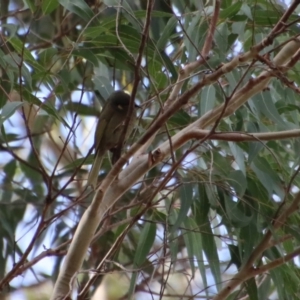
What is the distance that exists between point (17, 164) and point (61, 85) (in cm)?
107

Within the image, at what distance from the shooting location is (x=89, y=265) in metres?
3.23

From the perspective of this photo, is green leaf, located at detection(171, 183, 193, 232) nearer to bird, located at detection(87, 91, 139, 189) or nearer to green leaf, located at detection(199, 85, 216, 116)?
green leaf, located at detection(199, 85, 216, 116)

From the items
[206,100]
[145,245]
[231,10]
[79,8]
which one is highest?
[79,8]

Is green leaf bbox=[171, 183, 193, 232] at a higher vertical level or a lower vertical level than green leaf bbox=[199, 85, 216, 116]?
lower

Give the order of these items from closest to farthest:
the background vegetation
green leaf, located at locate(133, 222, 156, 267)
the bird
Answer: the background vegetation, green leaf, located at locate(133, 222, 156, 267), the bird

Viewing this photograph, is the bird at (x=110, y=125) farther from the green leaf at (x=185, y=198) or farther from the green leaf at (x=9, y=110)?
the green leaf at (x=9, y=110)

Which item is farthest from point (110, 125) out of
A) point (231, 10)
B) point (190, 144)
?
point (231, 10)

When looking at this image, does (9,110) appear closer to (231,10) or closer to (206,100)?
(206,100)

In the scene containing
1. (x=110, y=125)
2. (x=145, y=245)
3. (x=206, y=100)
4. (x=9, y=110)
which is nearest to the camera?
(x=9, y=110)

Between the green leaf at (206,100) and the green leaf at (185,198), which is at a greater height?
the green leaf at (206,100)

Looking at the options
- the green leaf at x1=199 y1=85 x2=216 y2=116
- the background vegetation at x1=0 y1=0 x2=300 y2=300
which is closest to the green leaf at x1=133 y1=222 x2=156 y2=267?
the background vegetation at x1=0 y1=0 x2=300 y2=300

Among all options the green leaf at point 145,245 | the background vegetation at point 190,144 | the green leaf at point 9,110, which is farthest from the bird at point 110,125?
the green leaf at point 9,110

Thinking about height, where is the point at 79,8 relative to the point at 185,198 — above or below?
above

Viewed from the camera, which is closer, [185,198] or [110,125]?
[185,198]
